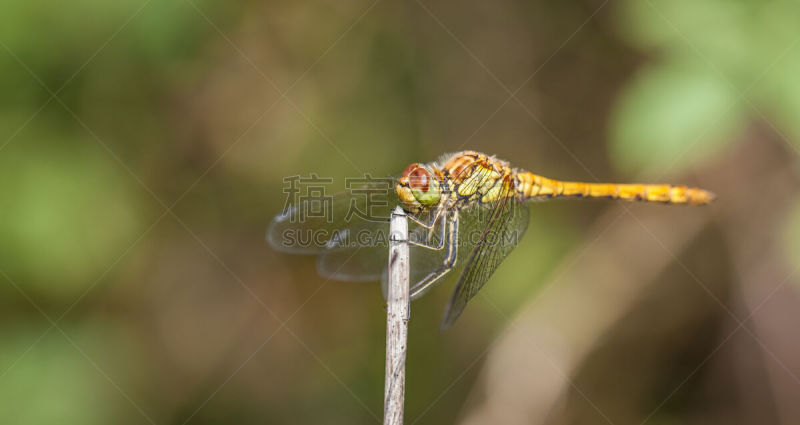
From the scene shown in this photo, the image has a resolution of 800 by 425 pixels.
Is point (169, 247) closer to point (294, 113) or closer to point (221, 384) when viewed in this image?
point (221, 384)

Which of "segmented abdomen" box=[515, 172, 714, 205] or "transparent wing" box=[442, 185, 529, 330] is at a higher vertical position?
"segmented abdomen" box=[515, 172, 714, 205]

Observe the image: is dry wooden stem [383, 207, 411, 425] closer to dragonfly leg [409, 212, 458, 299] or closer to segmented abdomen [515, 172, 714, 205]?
dragonfly leg [409, 212, 458, 299]

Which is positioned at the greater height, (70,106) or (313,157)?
(313,157)

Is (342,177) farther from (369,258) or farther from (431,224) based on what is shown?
(431,224)

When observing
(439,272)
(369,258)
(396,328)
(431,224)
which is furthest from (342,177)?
(396,328)

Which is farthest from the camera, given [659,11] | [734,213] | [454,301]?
[734,213]

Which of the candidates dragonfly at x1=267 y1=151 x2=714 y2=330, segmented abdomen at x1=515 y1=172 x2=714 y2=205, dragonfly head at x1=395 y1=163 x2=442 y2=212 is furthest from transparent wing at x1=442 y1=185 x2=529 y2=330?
dragonfly head at x1=395 y1=163 x2=442 y2=212

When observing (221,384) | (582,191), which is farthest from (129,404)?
(582,191)
